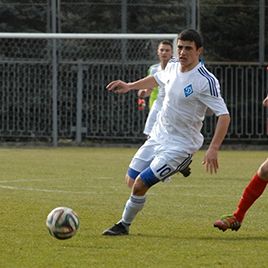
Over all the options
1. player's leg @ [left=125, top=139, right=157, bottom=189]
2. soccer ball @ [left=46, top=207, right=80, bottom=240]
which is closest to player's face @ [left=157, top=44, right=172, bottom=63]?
player's leg @ [left=125, top=139, right=157, bottom=189]

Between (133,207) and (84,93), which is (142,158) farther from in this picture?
(84,93)

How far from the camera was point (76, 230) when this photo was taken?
10.1 meters

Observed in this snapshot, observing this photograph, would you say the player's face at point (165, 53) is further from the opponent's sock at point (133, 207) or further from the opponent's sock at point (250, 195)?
the opponent's sock at point (133, 207)

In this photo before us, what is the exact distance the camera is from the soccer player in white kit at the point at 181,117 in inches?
426

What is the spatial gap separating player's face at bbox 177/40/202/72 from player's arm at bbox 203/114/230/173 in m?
0.63

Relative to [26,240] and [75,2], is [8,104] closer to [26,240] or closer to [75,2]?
[75,2]

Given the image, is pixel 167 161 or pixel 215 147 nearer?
pixel 215 147

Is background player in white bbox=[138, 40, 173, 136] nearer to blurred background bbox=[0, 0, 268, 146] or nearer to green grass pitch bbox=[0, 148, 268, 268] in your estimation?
green grass pitch bbox=[0, 148, 268, 268]

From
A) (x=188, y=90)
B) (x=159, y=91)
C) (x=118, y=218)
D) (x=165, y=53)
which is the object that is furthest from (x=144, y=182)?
(x=159, y=91)

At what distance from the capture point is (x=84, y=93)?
3088cm

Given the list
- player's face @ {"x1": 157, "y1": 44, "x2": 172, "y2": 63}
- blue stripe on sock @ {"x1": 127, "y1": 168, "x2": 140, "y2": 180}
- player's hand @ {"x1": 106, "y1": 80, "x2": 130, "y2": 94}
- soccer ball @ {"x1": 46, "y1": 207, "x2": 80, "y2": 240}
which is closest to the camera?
soccer ball @ {"x1": 46, "y1": 207, "x2": 80, "y2": 240}

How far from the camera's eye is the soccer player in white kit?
35.5 feet

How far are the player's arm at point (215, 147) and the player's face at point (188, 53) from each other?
0.63m

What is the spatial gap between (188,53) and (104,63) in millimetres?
19740
